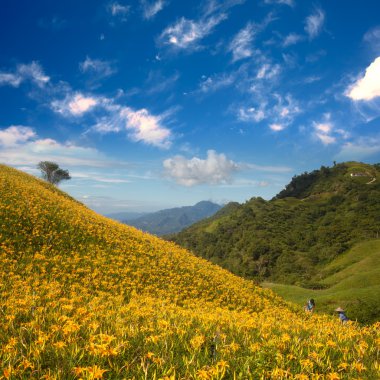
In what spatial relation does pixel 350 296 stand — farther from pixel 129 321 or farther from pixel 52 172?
pixel 52 172

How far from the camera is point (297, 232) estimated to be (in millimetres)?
149625

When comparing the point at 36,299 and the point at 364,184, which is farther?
the point at 364,184

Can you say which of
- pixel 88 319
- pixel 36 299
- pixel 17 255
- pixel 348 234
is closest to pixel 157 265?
pixel 17 255

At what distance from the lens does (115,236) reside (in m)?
18.9

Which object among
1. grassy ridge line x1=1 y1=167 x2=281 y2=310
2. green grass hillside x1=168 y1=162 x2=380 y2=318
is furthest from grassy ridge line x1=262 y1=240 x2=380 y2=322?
green grass hillside x1=168 y1=162 x2=380 y2=318

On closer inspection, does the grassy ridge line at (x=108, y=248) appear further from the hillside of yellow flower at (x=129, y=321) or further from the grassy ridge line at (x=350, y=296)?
the grassy ridge line at (x=350, y=296)

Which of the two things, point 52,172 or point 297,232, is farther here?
point 297,232

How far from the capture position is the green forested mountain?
123125mm

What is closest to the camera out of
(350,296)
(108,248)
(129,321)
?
(129,321)

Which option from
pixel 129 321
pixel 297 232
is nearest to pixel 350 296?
pixel 129 321

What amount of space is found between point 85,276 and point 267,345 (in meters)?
9.17

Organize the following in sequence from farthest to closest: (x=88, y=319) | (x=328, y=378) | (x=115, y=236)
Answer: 1. (x=115, y=236)
2. (x=88, y=319)
3. (x=328, y=378)

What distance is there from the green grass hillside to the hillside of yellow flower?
328ft

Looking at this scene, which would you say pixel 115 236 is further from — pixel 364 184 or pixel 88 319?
pixel 364 184
